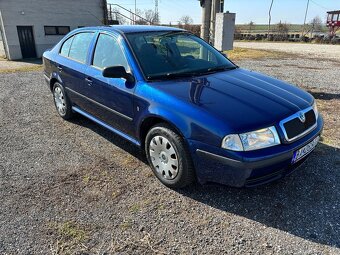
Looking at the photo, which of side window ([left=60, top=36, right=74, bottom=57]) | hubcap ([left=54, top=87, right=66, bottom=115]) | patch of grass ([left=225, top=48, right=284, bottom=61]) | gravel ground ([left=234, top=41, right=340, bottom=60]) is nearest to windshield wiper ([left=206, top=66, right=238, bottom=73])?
side window ([left=60, top=36, right=74, bottom=57])

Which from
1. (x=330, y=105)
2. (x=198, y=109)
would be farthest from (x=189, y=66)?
(x=330, y=105)

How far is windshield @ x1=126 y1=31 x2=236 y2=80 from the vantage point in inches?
137

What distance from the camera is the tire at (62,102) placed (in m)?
5.07

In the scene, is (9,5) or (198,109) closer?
(198,109)

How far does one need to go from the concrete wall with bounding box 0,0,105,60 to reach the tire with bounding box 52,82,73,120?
48.7 ft

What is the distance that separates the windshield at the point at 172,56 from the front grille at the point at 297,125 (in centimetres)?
125

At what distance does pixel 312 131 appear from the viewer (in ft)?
10.1

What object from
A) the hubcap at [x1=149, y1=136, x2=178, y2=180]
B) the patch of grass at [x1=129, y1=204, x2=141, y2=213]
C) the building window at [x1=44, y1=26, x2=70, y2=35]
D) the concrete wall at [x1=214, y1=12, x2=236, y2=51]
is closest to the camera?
the patch of grass at [x1=129, y1=204, x2=141, y2=213]

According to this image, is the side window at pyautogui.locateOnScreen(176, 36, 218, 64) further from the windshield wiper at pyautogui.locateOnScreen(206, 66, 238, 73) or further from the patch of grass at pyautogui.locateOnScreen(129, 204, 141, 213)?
the patch of grass at pyautogui.locateOnScreen(129, 204, 141, 213)

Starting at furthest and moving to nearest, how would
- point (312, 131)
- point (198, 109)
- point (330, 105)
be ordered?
point (330, 105)
point (312, 131)
point (198, 109)

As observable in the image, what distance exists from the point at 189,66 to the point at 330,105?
4.00m

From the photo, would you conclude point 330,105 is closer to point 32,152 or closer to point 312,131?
point 312,131

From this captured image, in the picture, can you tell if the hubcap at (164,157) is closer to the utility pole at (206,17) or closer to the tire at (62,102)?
the tire at (62,102)

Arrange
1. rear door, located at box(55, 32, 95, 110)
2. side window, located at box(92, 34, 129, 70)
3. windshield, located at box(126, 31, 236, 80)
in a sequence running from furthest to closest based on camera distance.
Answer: rear door, located at box(55, 32, 95, 110) → side window, located at box(92, 34, 129, 70) → windshield, located at box(126, 31, 236, 80)
